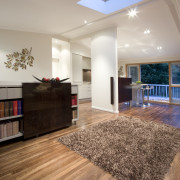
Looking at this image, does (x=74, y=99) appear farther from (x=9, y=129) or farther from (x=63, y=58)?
(x=63, y=58)

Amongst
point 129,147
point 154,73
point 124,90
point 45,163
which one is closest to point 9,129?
point 45,163

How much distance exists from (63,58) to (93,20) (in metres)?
2.87

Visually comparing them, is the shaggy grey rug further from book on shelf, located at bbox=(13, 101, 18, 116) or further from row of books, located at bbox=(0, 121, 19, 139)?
book on shelf, located at bbox=(13, 101, 18, 116)

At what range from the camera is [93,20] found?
3.72 metres

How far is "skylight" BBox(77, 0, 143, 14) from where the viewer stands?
9.56 feet

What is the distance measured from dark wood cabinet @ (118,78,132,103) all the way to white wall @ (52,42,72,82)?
240 centimetres

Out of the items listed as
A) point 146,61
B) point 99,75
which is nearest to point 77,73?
point 99,75

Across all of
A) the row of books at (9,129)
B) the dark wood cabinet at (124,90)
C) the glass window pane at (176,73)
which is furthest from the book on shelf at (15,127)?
the glass window pane at (176,73)

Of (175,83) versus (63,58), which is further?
(63,58)

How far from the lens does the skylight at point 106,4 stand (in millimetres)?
2914

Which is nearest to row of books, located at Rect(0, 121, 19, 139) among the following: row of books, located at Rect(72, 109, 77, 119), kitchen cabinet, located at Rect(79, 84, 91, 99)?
row of books, located at Rect(72, 109, 77, 119)

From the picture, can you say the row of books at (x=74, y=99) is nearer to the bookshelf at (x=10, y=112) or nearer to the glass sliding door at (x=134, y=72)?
the bookshelf at (x=10, y=112)

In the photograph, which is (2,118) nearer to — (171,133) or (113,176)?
(113,176)

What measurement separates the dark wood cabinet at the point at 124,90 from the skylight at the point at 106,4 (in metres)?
2.22
